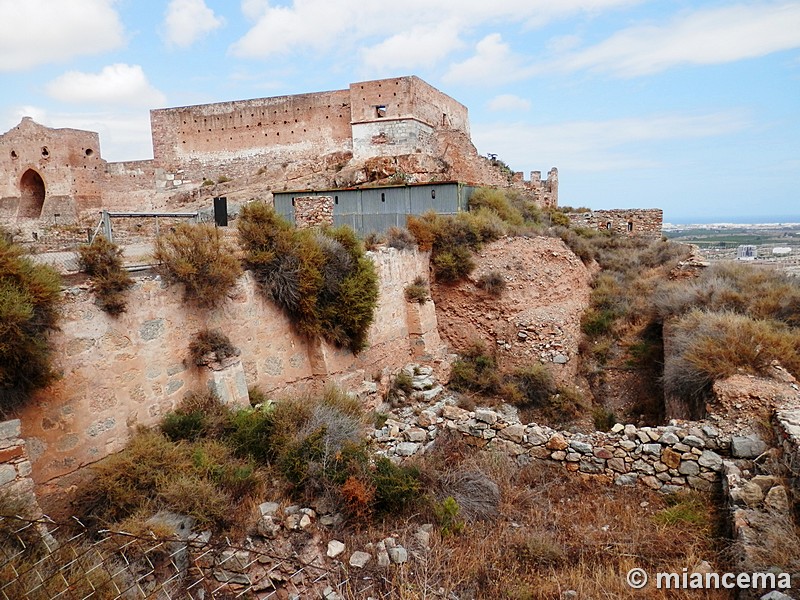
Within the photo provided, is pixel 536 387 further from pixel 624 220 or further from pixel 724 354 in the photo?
pixel 624 220

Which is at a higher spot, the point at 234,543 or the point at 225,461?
the point at 225,461

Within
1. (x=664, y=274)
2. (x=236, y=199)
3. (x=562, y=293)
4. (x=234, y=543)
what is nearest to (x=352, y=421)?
(x=234, y=543)

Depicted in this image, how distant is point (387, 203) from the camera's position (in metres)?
12.2

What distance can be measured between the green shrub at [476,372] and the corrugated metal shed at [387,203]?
3701 millimetres

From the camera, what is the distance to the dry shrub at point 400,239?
10414 millimetres

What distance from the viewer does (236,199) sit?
787 inches

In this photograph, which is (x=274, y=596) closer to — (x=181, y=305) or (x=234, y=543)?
(x=234, y=543)

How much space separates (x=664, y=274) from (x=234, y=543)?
1276 cm

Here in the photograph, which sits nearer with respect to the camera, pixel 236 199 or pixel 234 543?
pixel 234 543

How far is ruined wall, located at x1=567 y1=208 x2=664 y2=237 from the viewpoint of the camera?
18.3 m

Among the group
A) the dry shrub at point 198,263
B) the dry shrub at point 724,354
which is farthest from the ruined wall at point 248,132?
the dry shrub at point 724,354

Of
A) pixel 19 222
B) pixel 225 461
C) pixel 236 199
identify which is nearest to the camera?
pixel 225 461

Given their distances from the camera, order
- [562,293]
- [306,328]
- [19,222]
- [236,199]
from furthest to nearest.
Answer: [19,222] → [236,199] → [562,293] → [306,328]

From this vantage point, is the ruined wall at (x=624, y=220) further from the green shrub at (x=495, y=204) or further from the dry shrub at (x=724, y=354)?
the dry shrub at (x=724, y=354)
